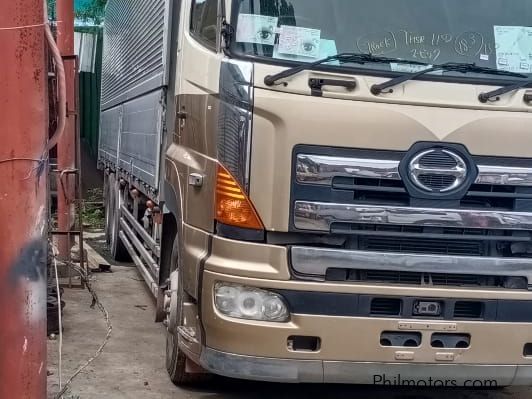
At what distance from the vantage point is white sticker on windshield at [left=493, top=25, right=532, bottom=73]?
4352 mm

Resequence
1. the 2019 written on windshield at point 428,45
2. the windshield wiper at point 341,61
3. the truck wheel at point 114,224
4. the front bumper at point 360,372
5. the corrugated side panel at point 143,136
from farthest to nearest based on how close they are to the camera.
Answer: the truck wheel at point 114,224 < the corrugated side panel at point 143,136 < the 2019 written on windshield at point 428,45 < the front bumper at point 360,372 < the windshield wiper at point 341,61

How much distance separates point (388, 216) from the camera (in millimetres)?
4055

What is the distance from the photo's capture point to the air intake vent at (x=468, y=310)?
417 cm

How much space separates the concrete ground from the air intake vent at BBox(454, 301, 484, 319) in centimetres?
146

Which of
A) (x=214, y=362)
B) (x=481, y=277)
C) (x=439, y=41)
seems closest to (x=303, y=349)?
(x=214, y=362)

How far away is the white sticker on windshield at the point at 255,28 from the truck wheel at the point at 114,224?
5.94m

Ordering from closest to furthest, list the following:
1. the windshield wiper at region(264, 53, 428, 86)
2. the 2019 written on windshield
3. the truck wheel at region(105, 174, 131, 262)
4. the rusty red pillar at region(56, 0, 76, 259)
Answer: the windshield wiper at region(264, 53, 428, 86) < the 2019 written on windshield < the rusty red pillar at region(56, 0, 76, 259) < the truck wheel at region(105, 174, 131, 262)

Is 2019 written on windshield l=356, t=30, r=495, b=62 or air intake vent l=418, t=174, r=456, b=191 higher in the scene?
2019 written on windshield l=356, t=30, r=495, b=62

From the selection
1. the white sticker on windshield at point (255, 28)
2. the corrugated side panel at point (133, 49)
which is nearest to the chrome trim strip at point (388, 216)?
the white sticker on windshield at point (255, 28)

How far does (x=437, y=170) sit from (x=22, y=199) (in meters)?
2.05

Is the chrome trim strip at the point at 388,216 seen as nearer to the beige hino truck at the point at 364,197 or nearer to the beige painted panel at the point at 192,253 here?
the beige hino truck at the point at 364,197

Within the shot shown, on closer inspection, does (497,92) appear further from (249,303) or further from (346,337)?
(249,303)

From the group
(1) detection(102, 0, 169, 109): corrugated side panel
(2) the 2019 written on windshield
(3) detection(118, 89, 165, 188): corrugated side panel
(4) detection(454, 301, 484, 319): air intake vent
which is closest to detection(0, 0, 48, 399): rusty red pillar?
(2) the 2019 written on windshield

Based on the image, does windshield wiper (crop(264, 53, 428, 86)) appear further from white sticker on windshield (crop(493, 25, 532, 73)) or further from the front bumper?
the front bumper
